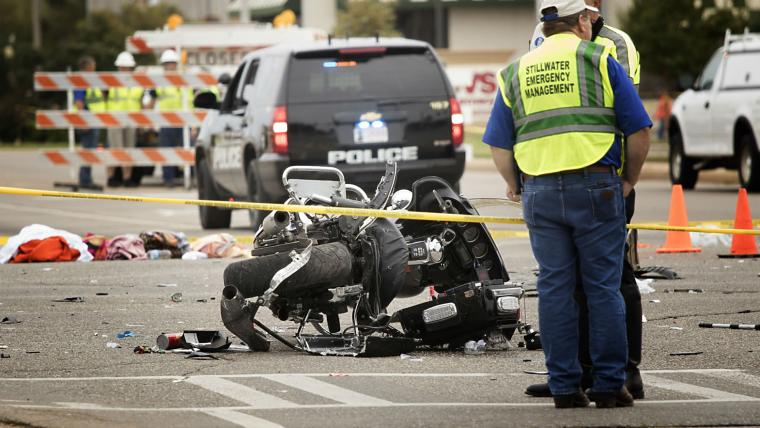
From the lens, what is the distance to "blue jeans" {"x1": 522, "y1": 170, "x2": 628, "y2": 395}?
6859 millimetres

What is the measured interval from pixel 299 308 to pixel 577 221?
207 cm

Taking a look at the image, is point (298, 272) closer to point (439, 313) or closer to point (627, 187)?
point (439, 313)

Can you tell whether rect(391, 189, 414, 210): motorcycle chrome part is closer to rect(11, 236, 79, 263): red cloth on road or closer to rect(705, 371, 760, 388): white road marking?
rect(705, 371, 760, 388): white road marking

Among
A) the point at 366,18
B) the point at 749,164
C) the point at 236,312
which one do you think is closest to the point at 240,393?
the point at 236,312

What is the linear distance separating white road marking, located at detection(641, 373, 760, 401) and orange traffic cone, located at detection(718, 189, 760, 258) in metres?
6.10

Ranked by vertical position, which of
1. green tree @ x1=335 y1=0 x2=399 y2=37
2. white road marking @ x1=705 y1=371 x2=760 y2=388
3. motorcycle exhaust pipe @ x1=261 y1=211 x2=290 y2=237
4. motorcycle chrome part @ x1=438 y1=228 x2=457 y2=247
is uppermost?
motorcycle exhaust pipe @ x1=261 y1=211 x2=290 y2=237

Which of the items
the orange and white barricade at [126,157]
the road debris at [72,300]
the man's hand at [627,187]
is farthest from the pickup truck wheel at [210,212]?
the man's hand at [627,187]

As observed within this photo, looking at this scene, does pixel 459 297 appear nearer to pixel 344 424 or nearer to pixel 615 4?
pixel 344 424

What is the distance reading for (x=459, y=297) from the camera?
847cm

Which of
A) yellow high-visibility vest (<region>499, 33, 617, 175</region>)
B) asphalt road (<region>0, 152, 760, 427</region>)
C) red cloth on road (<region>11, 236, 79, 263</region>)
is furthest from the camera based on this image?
red cloth on road (<region>11, 236, 79, 263</region>)

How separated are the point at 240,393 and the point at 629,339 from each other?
5.63 ft

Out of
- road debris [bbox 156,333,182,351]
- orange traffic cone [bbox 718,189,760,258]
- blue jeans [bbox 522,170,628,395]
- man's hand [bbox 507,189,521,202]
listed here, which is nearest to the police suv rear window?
orange traffic cone [bbox 718,189,760,258]

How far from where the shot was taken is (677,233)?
14.5 meters

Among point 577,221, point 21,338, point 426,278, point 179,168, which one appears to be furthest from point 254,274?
point 179,168
